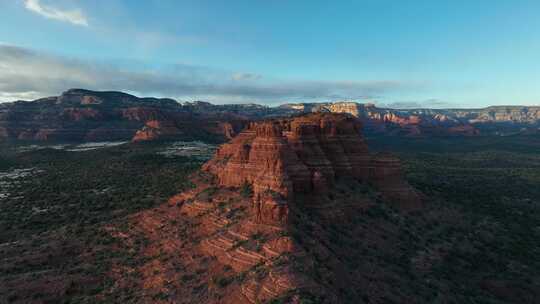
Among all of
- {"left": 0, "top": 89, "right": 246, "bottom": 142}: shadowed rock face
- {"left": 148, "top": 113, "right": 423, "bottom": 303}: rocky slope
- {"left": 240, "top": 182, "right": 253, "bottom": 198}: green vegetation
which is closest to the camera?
{"left": 148, "top": 113, "right": 423, "bottom": 303}: rocky slope

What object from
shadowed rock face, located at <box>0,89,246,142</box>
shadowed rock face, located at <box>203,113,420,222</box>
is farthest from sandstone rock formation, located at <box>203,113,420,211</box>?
shadowed rock face, located at <box>0,89,246,142</box>

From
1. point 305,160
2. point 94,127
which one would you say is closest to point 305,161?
point 305,160

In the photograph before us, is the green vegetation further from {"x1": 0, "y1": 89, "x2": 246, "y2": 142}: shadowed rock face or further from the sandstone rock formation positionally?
{"x1": 0, "y1": 89, "x2": 246, "y2": 142}: shadowed rock face

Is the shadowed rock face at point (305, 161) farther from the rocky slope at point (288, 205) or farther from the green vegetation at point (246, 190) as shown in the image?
the green vegetation at point (246, 190)

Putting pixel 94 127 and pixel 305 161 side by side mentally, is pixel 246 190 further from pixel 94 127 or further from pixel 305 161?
pixel 94 127

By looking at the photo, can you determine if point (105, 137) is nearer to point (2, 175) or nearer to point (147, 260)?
point (2, 175)

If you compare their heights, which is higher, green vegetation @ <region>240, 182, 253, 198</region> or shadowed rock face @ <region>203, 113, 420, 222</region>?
shadowed rock face @ <region>203, 113, 420, 222</region>

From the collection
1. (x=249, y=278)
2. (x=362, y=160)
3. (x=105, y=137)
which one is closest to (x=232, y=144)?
(x=362, y=160)

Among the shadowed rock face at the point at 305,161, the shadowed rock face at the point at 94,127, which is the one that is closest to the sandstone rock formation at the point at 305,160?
the shadowed rock face at the point at 305,161

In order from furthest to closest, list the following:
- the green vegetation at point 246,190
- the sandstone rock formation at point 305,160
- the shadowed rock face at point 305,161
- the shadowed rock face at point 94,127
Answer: the shadowed rock face at point 94,127
the green vegetation at point 246,190
the sandstone rock formation at point 305,160
the shadowed rock face at point 305,161
